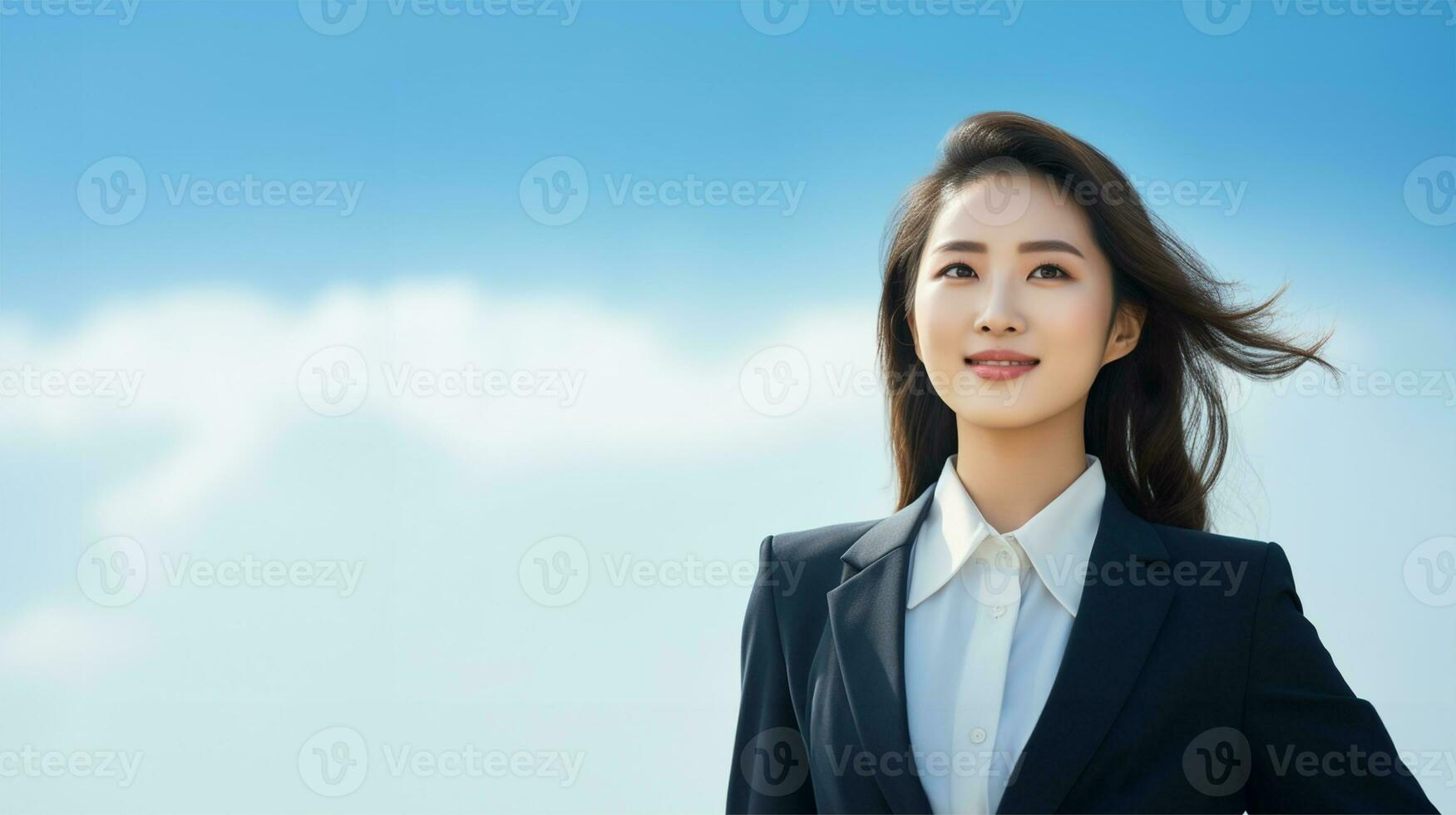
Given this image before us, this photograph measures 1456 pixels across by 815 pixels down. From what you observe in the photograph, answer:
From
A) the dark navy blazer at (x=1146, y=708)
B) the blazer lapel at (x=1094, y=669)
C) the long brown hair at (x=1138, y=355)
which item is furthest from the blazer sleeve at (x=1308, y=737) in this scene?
the long brown hair at (x=1138, y=355)

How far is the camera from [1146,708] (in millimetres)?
2797

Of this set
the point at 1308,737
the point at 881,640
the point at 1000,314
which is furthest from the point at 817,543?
the point at 1308,737

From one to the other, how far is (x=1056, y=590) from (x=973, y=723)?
0.34 m

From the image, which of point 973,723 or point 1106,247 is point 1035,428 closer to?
point 1106,247

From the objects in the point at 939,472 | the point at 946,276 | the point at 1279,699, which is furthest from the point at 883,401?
the point at 1279,699

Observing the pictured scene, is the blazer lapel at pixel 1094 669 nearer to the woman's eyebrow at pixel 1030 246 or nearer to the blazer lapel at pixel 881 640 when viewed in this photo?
the blazer lapel at pixel 881 640

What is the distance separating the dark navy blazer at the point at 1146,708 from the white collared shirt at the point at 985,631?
5 centimetres

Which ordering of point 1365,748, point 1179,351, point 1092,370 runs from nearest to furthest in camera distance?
1. point 1365,748
2. point 1092,370
3. point 1179,351

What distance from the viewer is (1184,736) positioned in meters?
2.80

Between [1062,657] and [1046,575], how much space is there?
7.3 inches

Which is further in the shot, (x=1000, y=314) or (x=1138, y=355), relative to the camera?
(x=1138, y=355)

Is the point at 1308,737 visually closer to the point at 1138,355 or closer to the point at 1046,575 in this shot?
the point at 1046,575

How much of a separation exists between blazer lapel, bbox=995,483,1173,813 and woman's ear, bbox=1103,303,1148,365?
440mm

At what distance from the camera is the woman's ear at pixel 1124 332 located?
319 centimetres
